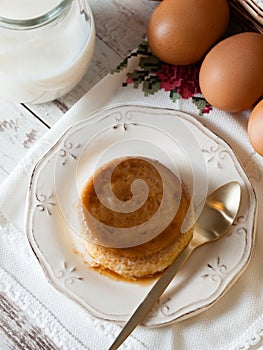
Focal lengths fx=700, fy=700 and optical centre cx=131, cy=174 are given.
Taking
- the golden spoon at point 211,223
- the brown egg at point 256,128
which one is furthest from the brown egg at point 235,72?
the golden spoon at point 211,223

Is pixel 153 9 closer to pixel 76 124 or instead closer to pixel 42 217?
pixel 76 124

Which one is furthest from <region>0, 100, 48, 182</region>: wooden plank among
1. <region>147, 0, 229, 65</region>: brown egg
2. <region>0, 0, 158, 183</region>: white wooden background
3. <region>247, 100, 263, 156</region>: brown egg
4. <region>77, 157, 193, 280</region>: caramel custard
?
<region>247, 100, 263, 156</region>: brown egg

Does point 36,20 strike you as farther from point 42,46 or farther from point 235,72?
point 235,72

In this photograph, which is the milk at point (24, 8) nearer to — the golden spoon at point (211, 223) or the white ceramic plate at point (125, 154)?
the white ceramic plate at point (125, 154)

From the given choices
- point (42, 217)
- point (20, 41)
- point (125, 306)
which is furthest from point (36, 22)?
point (125, 306)

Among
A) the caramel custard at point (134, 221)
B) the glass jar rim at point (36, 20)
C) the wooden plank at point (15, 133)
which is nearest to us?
the glass jar rim at point (36, 20)

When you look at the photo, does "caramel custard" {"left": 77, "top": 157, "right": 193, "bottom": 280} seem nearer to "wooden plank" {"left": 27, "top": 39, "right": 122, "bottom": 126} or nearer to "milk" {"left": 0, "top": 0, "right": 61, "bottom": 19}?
"wooden plank" {"left": 27, "top": 39, "right": 122, "bottom": 126}

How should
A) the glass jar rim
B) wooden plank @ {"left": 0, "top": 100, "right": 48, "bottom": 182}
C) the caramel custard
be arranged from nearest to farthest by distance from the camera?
1. the glass jar rim
2. the caramel custard
3. wooden plank @ {"left": 0, "top": 100, "right": 48, "bottom": 182}
